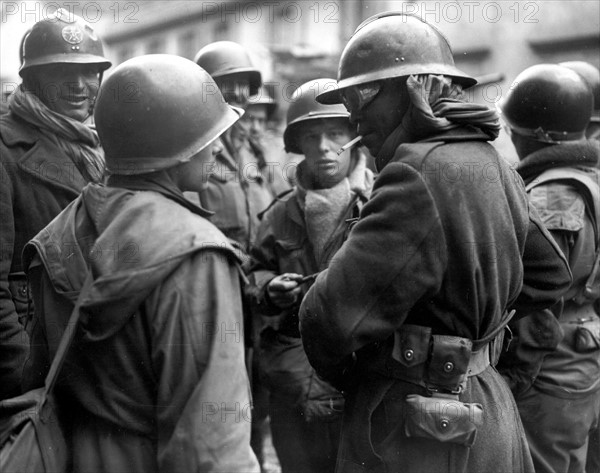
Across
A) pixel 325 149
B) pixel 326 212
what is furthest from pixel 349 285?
pixel 325 149

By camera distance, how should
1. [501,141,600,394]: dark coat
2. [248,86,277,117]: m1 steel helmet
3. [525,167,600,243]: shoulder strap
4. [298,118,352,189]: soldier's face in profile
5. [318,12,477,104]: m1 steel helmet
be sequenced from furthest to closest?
[248,86,277,117]: m1 steel helmet < [298,118,352,189]: soldier's face in profile < [525,167,600,243]: shoulder strap < [501,141,600,394]: dark coat < [318,12,477,104]: m1 steel helmet

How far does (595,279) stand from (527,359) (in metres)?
0.66

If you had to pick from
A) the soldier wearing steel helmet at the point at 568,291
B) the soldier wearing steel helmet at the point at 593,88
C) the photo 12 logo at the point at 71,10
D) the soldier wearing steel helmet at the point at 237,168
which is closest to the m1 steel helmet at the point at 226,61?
the soldier wearing steel helmet at the point at 237,168

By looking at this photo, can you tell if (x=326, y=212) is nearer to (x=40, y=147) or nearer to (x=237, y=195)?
(x=237, y=195)

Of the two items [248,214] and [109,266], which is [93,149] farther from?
[109,266]

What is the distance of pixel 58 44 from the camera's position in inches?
169

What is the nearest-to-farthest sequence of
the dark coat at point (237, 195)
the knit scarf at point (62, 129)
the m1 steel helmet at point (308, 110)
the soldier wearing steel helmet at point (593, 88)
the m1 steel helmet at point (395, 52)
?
the m1 steel helmet at point (395, 52) < the knit scarf at point (62, 129) < the m1 steel helmet at point (308, 110) < the soldier wearing steel helmet at point (593, 88) < the dark coat at point (237, 195)

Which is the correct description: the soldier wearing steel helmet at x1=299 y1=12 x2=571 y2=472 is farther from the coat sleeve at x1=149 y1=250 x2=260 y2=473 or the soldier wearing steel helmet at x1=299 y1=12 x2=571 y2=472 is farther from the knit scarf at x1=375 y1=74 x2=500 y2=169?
the coat sleeve at x1=149 y1=250 x2=260 y2=473

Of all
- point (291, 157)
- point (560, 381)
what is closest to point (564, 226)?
point (560, 381)

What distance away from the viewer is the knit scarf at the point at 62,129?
4.12 metres

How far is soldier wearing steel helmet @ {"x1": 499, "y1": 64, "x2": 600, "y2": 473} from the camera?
3.87 m

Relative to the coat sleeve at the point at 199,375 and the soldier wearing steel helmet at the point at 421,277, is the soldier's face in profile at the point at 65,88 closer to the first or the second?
the soldier wearing steel helmet at the point at 421,277

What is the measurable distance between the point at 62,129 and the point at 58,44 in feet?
1.65

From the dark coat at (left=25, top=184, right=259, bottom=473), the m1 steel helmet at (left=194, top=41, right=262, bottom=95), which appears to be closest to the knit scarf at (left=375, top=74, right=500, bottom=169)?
the dark coat at (left=25, top=184, right=259, bottom=473)
